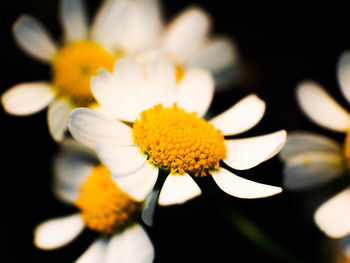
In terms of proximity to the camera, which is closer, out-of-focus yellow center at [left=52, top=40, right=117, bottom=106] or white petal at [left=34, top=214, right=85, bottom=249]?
white petal at [left=34, top=214, right=85, bottom=249]

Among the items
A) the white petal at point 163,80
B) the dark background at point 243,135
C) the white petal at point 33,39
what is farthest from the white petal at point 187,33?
the white petal at point 163,80

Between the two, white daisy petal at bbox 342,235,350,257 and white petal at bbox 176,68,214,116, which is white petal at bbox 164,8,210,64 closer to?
white petal at bbox 176,68,214,116

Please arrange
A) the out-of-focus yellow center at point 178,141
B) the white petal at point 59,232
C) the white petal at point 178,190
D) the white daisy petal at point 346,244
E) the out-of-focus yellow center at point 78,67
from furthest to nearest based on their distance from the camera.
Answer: the out-of-focus yellow center at point 78,67, the white petal at point 59,232, the white daisy petal at point 346,244, the out-of-focus yellow center at point 178,141, the white petal at point 178,190

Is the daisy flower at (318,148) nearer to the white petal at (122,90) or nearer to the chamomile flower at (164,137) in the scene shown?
the chamomile flower at (164,137)

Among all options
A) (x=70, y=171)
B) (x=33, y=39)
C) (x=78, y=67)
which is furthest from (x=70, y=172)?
(x=33, y=39)

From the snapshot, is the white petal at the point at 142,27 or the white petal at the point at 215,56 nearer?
the white petal at the point at 142,27

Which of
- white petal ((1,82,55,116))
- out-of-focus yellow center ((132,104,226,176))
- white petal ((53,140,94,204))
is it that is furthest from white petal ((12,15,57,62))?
out-of-focus yellow center ((132,104,226,176))

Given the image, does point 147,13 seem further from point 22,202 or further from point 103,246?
point 103,246
